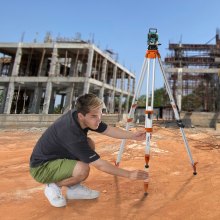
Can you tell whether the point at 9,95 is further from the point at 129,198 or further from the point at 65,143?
the point at 65,143

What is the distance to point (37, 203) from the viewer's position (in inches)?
107

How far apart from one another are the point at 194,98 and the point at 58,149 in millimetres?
27170

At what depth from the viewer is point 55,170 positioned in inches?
98.3

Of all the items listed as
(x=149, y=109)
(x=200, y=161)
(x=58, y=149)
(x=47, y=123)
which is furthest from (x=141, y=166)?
(x=47, y=123)

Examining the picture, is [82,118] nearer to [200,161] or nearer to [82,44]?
[200,161]

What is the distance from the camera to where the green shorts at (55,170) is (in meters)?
2.48

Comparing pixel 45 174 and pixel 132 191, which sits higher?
pixel 45 174

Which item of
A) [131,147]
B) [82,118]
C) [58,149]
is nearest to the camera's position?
[82,118]

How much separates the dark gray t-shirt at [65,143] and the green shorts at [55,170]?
0.19 ft

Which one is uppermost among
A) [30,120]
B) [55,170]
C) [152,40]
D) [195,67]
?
[195,67]

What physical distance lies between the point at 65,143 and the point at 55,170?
489 mm

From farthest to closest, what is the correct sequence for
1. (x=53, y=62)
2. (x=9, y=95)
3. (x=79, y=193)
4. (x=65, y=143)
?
(x=9, y=95), (x=53, y=62), (x=79, y=193), (x=65, y=143)

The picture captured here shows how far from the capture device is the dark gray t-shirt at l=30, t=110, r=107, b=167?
2.12 metres

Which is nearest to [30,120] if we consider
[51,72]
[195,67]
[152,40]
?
[51,72]
